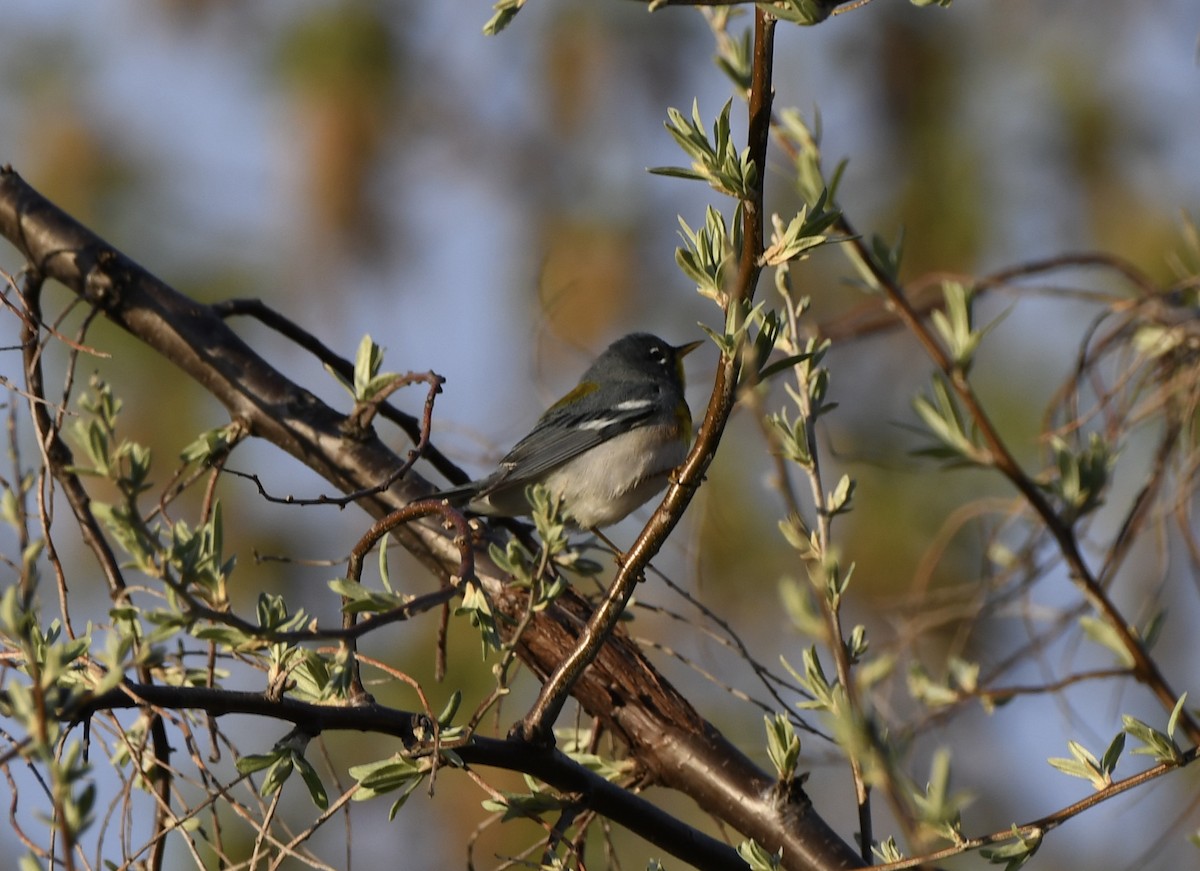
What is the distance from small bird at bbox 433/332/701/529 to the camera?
12.5ft

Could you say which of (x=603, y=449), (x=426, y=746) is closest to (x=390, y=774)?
(x=426, y=746)

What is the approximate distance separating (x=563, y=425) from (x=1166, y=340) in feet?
6.89

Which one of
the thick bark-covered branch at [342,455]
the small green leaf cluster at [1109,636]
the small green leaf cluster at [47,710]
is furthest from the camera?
the thick bark-covered branch at [342,455]

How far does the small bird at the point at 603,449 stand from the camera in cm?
382

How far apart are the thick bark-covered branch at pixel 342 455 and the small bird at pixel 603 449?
1.66 ft

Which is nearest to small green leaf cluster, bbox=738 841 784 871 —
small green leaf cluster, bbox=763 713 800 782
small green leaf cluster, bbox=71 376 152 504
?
small green leaf cluster, bbox=763 713 800 782

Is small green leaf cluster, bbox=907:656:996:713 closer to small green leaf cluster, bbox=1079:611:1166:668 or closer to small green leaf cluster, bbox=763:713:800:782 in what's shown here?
small green leaf cluster, bbox=1079:611:1166:668

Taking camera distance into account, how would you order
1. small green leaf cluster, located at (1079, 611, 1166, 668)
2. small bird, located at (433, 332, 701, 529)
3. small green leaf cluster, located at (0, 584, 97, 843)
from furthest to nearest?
small bird, located at (433, 332, 701, 529) < small green leaf cluster, located at (1079, 611, 1166, 668) < small green leaf cluster, located at (0, 584, 97, 843)

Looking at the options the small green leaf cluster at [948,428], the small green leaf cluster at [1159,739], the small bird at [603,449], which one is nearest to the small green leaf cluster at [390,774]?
the small green leaf cluster at [1159,739]

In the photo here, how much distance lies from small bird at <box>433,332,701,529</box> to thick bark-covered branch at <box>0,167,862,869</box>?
505 millimetres

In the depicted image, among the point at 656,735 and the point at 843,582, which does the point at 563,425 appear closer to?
the point at 656,735

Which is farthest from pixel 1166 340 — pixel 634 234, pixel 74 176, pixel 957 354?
pixel 74 176

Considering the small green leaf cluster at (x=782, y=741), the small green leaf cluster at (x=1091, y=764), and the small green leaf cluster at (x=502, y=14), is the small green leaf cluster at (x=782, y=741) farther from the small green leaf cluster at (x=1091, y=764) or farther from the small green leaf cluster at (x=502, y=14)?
the small green leaf cluster at (x=502, y=14)

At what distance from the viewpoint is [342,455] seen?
273 centimetres
